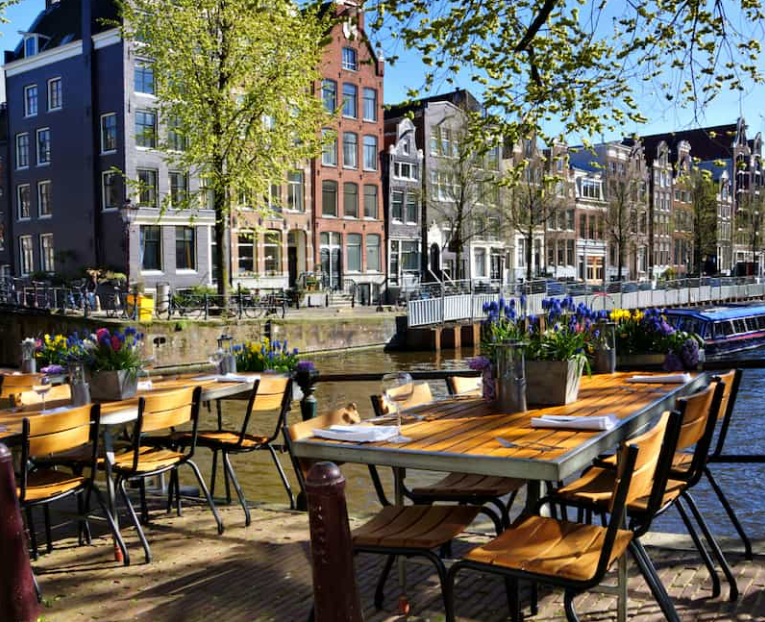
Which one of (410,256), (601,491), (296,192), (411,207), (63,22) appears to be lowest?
(601,491)

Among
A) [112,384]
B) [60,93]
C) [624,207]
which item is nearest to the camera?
[112,384]

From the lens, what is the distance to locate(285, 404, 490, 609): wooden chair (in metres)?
2.96

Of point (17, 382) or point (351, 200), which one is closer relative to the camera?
point (17, 382)

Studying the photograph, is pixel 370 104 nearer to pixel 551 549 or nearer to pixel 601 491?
pixel 601 491

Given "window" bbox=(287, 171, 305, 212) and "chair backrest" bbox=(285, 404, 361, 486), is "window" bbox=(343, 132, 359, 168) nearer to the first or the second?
"window" bbox=(287, 171, 305, 212)

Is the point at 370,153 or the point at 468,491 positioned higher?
the point at 370,153

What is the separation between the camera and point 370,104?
36.3 metres

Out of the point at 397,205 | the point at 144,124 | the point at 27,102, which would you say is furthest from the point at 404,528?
the point at 397,205

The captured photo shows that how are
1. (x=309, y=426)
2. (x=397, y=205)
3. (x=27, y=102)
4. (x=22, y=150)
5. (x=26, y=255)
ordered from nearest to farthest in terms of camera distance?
(x=309, y=426)
(x=27, y=102)
(x=26, y=255)
(x=22, y=150)
(x=397, y=205)

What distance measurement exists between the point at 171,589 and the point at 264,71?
63.5 ft

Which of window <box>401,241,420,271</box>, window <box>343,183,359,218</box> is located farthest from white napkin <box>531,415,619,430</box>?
window <box>401,241,420,271</box>

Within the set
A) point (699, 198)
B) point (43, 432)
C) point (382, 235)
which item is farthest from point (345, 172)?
point (43, 432)

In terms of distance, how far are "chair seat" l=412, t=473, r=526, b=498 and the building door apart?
30.1m

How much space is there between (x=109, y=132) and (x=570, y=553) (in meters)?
28.8
